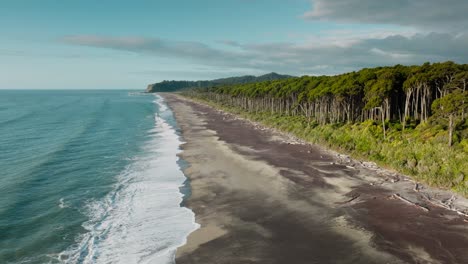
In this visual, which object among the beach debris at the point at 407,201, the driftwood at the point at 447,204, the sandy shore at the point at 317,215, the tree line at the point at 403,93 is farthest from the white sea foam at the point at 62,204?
the tree line at the point at 403,93

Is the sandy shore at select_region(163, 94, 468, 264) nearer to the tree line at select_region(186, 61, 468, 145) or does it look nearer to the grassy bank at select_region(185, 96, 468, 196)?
the grassy bank at select_region(185, 96, 468, 196)

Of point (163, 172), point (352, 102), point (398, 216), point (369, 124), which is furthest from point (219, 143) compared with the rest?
point (398, 216)

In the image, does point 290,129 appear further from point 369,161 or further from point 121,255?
point 121,255

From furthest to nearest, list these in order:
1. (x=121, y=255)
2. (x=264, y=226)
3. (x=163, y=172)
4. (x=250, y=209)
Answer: (x=163, y=172), (x=250, y=209), (x=264, y=226), (x=121, y=255)

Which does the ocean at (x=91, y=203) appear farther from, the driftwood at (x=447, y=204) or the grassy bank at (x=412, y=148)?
the grassy bank at (x=412, y=148)

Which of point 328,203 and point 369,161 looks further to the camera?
point 369,161

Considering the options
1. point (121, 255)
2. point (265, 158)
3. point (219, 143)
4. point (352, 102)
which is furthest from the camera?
point (352, 102)

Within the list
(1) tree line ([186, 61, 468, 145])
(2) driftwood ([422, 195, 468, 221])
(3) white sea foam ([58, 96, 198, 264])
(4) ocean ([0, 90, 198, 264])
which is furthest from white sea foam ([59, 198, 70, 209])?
(1) tree line ([186, 61, 468, 145])
